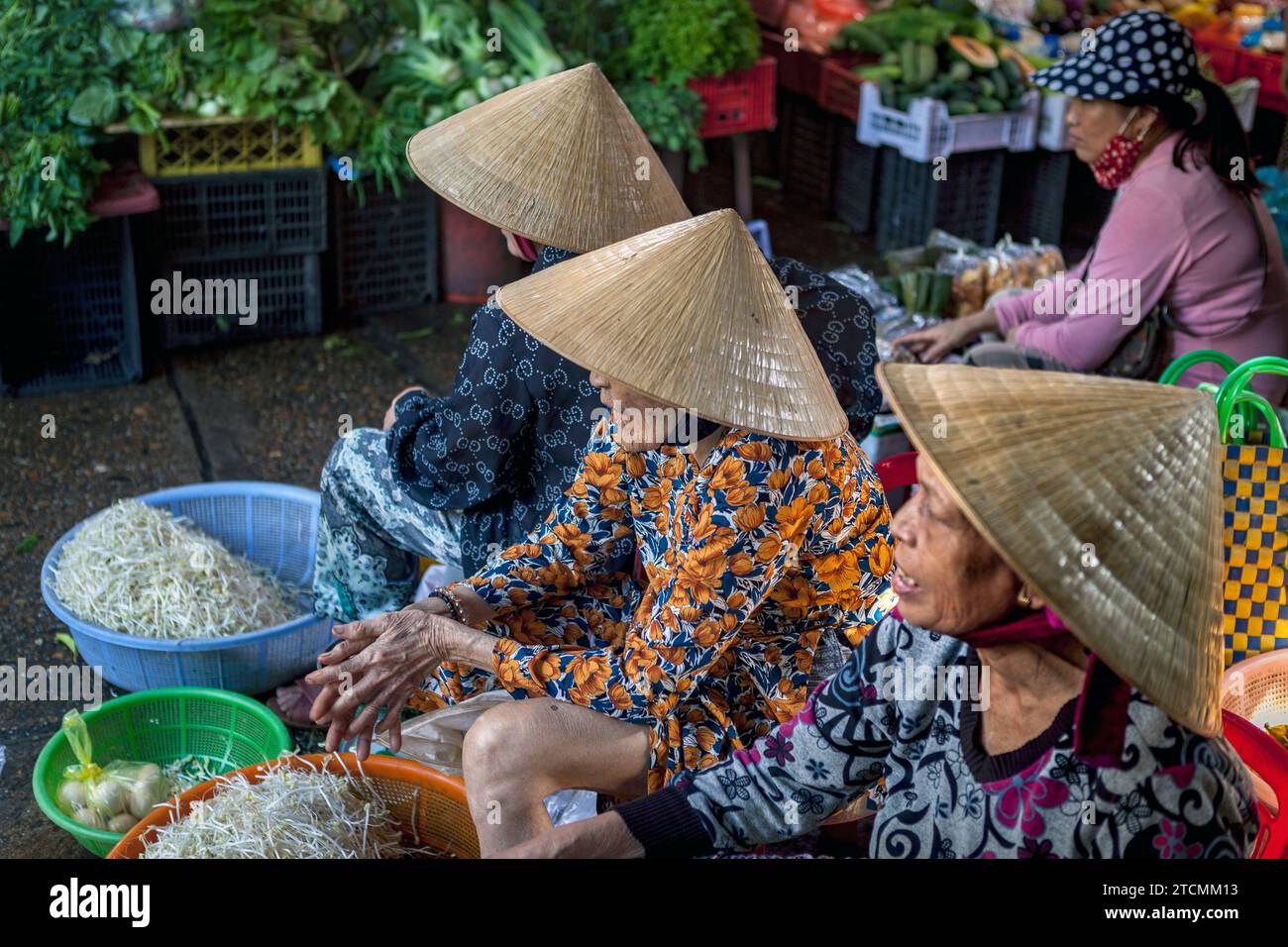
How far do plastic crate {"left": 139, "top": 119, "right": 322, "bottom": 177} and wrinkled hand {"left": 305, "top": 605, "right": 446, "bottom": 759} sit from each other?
2695 mm

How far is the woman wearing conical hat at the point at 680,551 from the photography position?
2.06 meters

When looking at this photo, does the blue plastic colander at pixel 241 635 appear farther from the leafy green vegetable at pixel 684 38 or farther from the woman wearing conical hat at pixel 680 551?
the leafy green vegetable at pixel 684 38

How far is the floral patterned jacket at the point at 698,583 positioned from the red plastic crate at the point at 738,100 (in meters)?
3.08

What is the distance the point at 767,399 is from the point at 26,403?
316 cm

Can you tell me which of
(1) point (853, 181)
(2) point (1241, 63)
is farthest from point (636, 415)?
(2) point (1241, 63)

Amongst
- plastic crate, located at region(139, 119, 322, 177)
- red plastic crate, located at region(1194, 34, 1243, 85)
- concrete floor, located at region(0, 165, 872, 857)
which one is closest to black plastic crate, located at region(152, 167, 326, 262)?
plastic crate, located at region(139, 119, 322, 177)

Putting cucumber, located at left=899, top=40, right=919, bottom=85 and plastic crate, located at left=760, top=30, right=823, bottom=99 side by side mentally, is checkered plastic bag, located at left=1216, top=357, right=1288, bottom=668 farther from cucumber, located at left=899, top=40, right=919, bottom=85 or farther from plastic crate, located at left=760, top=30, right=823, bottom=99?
plastic crate, located at left=760, top=30, right=823, bottom=99

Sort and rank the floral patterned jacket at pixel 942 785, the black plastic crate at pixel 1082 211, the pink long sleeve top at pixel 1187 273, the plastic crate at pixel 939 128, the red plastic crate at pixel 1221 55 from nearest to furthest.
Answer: the floral patterned jacket at pixel 942 785
the pink long sleeve top at pixel 1187 273
the plastic crate at pixel 939 128
the black plastic crate at pixel 1082 211
the red plastic crate at pixel 1221 55

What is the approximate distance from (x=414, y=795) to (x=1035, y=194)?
4.23 metres

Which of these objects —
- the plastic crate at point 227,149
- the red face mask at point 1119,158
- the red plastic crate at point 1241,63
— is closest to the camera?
the red face mask at point 1119,158

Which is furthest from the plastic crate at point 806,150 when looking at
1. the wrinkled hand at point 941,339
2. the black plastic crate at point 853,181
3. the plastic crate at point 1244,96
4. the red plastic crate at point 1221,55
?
the wrinkled hand at point 941,339

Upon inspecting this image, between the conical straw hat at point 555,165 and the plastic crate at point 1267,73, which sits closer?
the conical straw hat at point 555,165

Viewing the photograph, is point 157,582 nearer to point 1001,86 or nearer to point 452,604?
point 452,604

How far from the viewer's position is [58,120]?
4.13 metres
